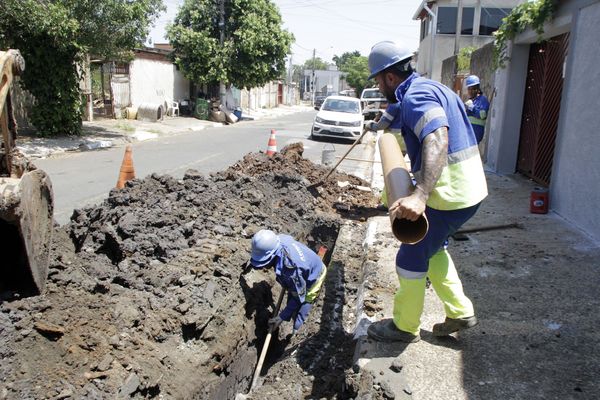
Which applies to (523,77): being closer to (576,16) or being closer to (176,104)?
(576,16)

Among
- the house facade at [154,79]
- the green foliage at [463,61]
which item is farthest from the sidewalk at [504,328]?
the house facade at [154,79]

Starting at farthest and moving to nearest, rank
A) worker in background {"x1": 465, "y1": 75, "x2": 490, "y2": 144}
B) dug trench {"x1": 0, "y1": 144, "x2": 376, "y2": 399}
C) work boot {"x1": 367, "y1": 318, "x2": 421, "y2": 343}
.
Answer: worker in background {"x1": 465, "y1": 75, "x2": 490, "y2": 144} < work boot {"x1": 367, "y1": 318, "x2": 421, "y2": 343} < dug trench {"x1": 0, "y1": 144, "x2": 376, "y2": 399}

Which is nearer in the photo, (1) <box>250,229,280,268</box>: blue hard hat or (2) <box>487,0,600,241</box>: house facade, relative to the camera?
(1) <box>250,229,280,268</box>: blue hard hat

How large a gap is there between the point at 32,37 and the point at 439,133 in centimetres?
1384

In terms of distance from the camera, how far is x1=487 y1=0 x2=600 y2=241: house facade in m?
6.09

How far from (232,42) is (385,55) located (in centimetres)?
2273

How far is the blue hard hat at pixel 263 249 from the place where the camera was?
4391 millimetres

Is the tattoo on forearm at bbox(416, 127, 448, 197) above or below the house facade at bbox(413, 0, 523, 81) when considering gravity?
below

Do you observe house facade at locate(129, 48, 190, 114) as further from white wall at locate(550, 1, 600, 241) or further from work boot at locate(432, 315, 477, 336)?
work boot at locate(432, 315, 477, 336)

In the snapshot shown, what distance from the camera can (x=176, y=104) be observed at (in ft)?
89.2

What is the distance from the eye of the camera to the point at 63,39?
13500mm

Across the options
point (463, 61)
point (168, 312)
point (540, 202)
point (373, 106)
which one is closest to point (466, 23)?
point (373, 106)

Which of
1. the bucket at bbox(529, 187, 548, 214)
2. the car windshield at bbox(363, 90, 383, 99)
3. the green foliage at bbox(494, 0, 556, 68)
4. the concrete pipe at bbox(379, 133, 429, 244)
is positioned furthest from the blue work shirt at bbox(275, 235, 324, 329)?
the car windshield at bbox(363, 90, 383, 99)

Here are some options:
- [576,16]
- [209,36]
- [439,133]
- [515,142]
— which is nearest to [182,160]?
[515,142]
